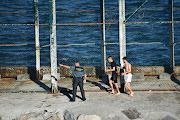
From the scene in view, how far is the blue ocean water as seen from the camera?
2936cm

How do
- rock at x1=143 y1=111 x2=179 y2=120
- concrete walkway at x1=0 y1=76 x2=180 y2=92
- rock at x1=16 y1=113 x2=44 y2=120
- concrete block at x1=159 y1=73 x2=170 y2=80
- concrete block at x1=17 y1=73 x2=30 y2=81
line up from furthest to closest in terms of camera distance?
concrete block at x1=17 y1=73 x2=30 y2=81 < concrete block at x1=159 y1=73 x2=170 y2=80 < concrete walkway at x1=0 y1=76 x2=180 y2=92 < rock at x1=143 y1=111 x2=179 y2=120 < rock at x1=16 y1=113 x2=44 y2=120

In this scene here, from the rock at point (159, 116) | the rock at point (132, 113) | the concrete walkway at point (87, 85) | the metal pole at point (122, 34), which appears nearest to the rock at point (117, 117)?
the rock at point (132, 113)

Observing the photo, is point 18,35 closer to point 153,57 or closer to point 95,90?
point 153,57

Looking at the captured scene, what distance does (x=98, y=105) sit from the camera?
10852 mm

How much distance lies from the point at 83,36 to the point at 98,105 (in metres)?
29.0

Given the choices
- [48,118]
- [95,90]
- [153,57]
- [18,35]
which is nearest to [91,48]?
[153,57]

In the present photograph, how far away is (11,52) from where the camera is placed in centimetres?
3322

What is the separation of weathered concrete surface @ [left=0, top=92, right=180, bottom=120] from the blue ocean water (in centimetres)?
782

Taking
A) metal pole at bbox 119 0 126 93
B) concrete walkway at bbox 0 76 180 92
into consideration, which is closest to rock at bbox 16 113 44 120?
concrete walkway at bbox 0 76 180 92

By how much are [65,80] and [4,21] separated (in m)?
37.1

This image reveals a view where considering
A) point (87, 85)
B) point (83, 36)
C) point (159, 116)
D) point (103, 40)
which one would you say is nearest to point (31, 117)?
point (159, 116)

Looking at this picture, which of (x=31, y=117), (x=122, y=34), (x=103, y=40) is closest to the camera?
(x=31, y=117)

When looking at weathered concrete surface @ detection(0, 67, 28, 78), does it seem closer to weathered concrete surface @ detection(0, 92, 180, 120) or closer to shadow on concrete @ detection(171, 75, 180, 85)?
weathered concrete surface @ detection(0, 92, 180, 120)

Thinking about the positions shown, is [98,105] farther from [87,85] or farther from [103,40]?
[103,40]
